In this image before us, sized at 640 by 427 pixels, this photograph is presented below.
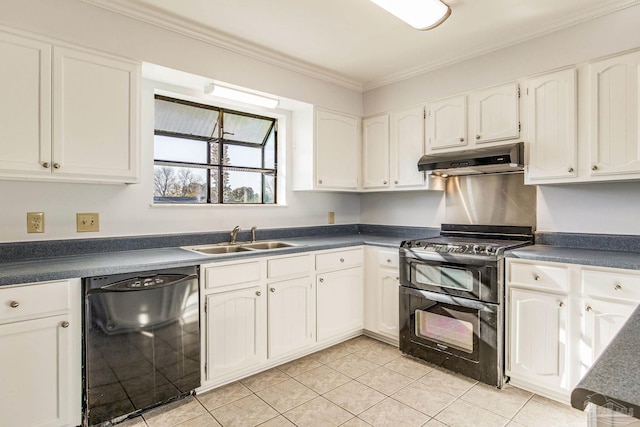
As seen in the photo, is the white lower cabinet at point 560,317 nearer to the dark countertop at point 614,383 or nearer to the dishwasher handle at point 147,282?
the dark countertop at point 614,383

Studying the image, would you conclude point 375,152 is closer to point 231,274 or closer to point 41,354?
point 231,274

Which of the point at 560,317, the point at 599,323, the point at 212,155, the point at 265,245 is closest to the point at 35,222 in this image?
the point at 212,155

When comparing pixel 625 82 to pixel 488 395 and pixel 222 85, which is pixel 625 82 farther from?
pixel 222 85

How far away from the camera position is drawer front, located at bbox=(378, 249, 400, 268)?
3047mm

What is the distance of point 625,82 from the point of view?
2.22 metres

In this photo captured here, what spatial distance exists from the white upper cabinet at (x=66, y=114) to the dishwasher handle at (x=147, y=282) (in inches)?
25.9

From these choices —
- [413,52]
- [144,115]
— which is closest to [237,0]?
[144,115]

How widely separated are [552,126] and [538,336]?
1409mm

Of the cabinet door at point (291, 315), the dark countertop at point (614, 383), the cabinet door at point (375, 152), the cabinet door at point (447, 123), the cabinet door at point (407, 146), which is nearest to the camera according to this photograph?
the dark countertop at point (614, 383)

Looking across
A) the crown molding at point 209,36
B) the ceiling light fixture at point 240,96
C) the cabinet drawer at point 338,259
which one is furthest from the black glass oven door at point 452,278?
the crown molding at point 209,36

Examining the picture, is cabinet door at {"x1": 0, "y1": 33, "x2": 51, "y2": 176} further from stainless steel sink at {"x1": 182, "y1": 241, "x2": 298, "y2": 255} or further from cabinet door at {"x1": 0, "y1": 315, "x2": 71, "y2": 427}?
stainless steel sink at {"x1": 182, "y1": 241, "x2": 298, "y2": 255}

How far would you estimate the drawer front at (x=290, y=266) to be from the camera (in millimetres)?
2652

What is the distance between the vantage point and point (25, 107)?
75.9 inches

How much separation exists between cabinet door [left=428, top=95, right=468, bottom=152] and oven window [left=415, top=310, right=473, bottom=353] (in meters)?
1.39
